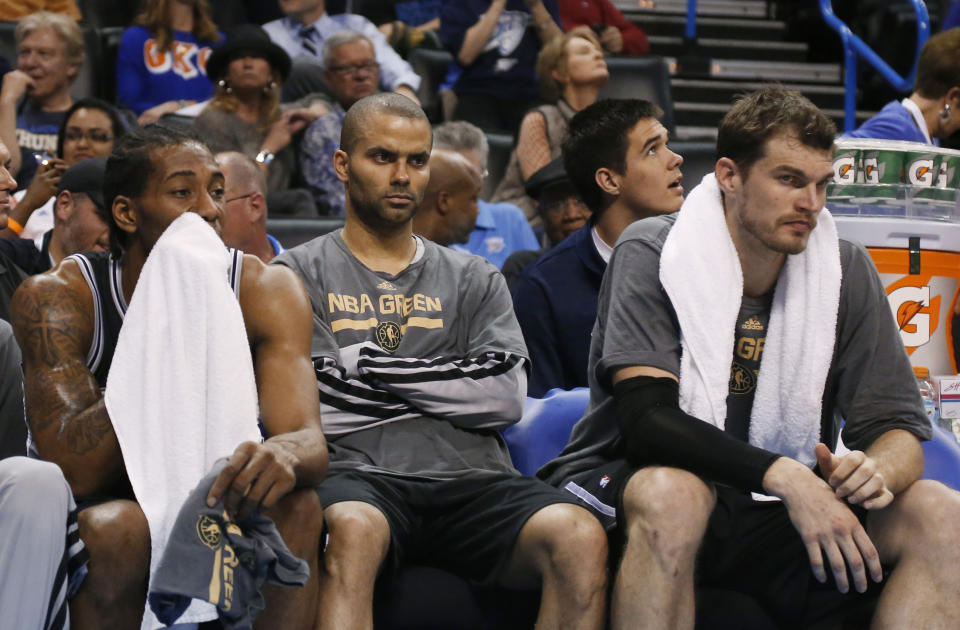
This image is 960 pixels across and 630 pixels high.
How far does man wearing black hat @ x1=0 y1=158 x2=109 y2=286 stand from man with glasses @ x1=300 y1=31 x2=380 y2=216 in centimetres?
148

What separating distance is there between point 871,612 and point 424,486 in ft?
→ 3.12

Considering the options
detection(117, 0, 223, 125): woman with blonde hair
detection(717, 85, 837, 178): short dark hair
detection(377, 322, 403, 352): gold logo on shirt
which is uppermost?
detection(117, 0, 223, 125): woman with blonde hair

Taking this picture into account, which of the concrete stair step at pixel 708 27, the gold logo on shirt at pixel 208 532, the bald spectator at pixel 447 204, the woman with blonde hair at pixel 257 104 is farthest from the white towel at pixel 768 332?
the concrete stair step at pixel 708 27

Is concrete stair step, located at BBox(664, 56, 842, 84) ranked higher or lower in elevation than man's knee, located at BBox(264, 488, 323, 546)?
higher

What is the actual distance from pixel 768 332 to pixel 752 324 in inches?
2.2

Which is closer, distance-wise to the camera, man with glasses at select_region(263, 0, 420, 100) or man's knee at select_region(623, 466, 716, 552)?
man's knee at select_region(623, 466, 716, 552)

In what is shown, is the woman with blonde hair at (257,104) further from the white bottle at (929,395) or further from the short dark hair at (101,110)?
the white bottle at (929,395)

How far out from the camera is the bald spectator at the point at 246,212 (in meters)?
3.94

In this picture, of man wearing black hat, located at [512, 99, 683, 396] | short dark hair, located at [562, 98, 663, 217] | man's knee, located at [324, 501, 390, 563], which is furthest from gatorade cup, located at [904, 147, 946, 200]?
man's knee, located at [324, 501, 390, 563]

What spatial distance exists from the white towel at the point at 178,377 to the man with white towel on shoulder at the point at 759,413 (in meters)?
0.77

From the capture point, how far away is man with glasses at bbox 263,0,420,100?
241 inches

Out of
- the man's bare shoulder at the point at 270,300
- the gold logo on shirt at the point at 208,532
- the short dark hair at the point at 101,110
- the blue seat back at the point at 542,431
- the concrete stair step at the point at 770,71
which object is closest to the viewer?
the gold logo on shirt at the point at 208,532

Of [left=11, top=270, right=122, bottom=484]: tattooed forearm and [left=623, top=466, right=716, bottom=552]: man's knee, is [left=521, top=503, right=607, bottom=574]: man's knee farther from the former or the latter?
[left=11, top=270, right=122, bottom=484]: tattooed forearm

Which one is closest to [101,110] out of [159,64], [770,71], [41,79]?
[41,79]
